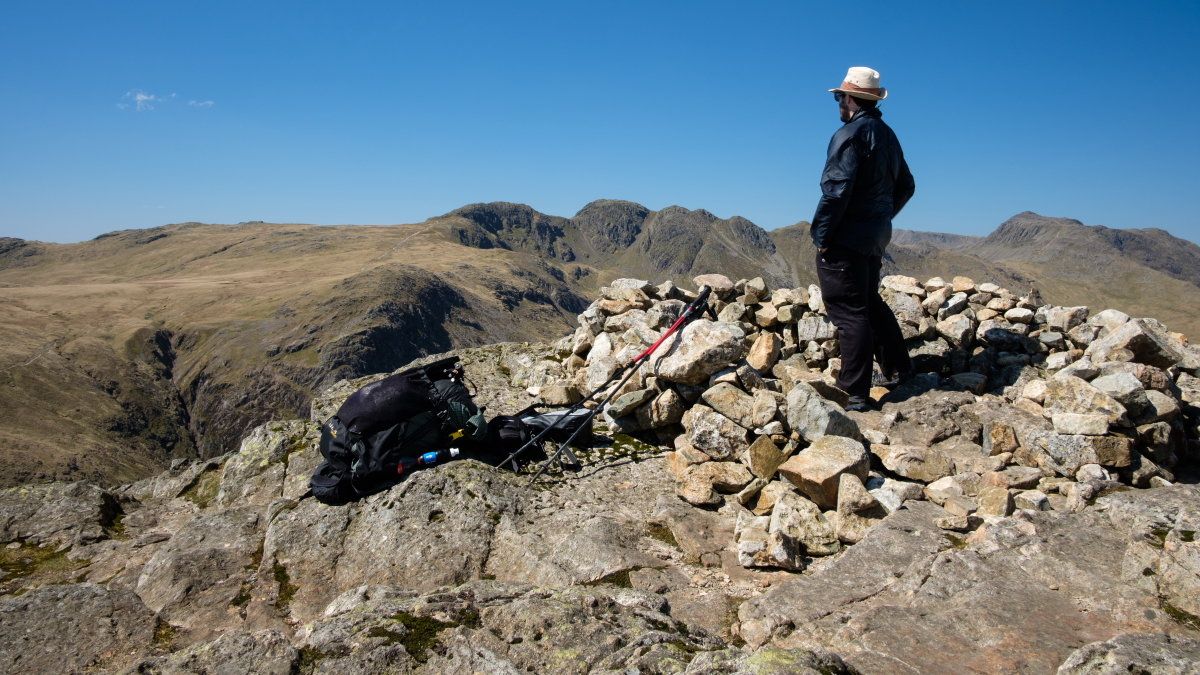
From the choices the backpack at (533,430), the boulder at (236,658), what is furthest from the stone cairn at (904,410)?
the boulder at (236,658)

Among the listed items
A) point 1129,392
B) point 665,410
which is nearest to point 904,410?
point 1129,392

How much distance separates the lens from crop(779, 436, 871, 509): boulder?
258 inches

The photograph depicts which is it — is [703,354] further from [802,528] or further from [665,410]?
[802,528]

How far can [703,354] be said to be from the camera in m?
8.62

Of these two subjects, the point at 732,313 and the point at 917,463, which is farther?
the point at 732,313

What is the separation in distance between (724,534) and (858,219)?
17.2 feet

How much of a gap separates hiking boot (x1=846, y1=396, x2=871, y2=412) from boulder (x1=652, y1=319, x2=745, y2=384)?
1.85 m

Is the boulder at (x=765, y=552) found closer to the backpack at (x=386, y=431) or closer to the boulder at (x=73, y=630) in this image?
the backpack at (x=386, y=431)

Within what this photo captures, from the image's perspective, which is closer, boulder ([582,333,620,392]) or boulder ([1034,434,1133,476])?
boulder ([1034,434,1133,476])

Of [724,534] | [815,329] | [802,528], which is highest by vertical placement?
[815,329]

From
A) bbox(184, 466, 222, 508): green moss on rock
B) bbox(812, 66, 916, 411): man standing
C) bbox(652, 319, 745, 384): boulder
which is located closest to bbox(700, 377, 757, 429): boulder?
bbox(652, 319, 745, 384): boulder

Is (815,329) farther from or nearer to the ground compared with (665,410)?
farther from the ground

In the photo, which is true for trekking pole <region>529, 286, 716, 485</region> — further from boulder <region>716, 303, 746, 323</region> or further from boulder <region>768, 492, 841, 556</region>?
boulder <region>768, 492, 841, 556</region>

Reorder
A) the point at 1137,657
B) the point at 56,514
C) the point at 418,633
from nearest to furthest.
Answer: the point at 1137,657 < the point at 418,633 < the point at 56,514
